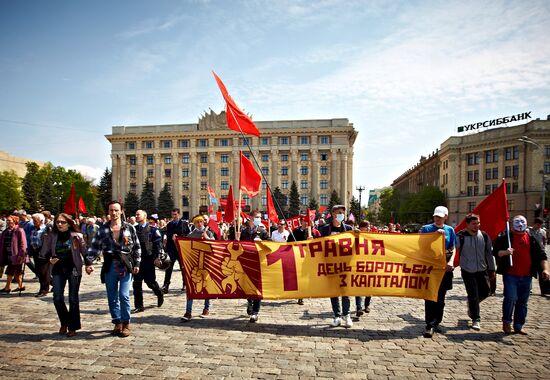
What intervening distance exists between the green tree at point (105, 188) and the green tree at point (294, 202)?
45215mm

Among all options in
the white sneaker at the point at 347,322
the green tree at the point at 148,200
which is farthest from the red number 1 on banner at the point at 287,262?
the green tree at the point at 148,200

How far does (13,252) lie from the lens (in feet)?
33.4

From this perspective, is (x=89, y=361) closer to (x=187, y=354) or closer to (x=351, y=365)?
(x=187, y=354)

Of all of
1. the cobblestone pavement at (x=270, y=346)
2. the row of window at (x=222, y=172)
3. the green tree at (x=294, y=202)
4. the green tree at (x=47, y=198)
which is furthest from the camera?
the row of window at (x=222, y=172)

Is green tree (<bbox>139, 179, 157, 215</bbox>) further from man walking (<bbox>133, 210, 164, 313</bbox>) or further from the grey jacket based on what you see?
the grey jacket

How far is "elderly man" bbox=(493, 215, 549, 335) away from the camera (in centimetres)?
676

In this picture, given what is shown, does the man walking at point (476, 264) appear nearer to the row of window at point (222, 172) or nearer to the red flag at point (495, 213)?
the red flag at point (495, 213)

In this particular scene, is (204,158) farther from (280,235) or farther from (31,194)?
(280,235)

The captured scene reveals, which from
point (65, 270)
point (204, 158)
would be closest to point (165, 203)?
point (204, 158)

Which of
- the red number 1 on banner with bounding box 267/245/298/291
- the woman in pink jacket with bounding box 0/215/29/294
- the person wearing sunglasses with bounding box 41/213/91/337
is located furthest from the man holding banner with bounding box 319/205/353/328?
the woman in pink jacket with bounding box 0/215/29/294

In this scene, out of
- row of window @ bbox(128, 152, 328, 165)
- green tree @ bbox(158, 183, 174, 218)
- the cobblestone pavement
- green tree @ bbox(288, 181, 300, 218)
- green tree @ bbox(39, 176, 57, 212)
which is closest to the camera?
the cobblestone pavement

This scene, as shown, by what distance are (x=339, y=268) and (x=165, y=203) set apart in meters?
81.7

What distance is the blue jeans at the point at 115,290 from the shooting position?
21.1ft

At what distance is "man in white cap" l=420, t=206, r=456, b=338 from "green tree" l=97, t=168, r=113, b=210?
307 ft
